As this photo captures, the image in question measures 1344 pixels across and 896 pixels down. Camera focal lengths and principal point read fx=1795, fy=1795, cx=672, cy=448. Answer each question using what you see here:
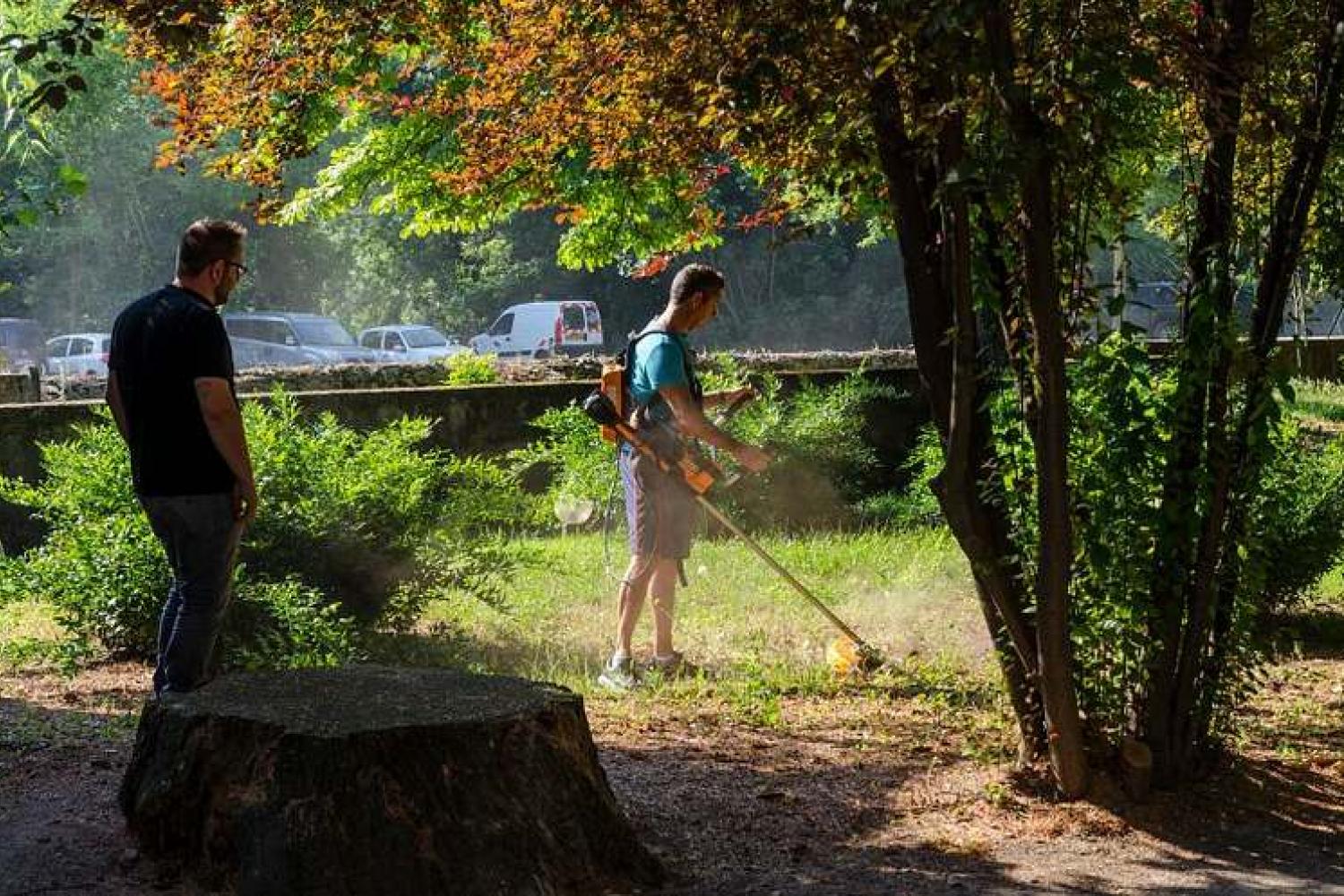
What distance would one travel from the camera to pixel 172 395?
564 centimetres

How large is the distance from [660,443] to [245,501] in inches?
91.6

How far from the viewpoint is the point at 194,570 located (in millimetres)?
5711

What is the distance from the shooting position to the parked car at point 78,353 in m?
43.2

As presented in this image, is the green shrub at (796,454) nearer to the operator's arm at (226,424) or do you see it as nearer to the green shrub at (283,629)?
the green shrub at (283,629)

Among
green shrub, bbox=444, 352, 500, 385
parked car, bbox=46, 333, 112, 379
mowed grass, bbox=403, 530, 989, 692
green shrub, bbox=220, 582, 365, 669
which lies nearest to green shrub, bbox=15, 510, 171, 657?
green shrub, bbox=220, 582, 365, 669

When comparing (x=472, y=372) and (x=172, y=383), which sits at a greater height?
(x=172, y=383)

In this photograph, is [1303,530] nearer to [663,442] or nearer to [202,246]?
[663,442]

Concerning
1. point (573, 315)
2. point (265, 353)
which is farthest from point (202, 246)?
point (573, 315)

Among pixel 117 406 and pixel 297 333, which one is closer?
pixel 117 406

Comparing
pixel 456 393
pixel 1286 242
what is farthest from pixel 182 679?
pixel 456 393

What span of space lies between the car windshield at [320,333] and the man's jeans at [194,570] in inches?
1466

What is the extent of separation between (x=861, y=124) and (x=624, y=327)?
4810 centimetres

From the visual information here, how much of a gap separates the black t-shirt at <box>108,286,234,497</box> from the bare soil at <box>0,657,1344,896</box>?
1011 mm

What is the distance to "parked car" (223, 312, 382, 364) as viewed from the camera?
1662 inches
